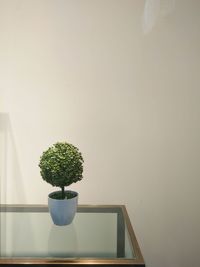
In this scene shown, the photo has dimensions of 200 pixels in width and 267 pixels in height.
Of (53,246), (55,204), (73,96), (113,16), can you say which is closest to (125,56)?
(113,16)

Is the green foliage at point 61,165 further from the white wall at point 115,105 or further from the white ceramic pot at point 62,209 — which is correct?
the white wall at point 115,105

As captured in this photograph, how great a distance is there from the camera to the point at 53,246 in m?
0.85

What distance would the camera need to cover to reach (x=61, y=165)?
0.89m

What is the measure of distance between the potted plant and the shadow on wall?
0.42 meters

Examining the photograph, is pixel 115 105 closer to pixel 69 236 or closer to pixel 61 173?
pixel 61 173

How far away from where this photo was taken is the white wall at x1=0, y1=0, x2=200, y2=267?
1.29 metres

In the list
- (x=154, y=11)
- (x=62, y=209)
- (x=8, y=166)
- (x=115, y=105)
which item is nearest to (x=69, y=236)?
(x=62, y=209)

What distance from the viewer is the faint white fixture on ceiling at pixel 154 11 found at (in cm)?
130

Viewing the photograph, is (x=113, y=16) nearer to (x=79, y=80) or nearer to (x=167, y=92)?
(x=79, y=80)

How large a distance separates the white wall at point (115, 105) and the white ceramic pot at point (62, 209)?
362 mm

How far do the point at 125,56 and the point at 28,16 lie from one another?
0.53 m

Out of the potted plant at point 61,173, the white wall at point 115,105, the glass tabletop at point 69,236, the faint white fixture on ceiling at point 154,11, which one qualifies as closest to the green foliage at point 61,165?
the potted plant at point 61,173

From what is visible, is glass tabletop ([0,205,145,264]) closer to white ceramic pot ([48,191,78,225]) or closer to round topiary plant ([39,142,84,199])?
white ceramic pot ([48,191,78,225])

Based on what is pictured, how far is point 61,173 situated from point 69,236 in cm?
23
